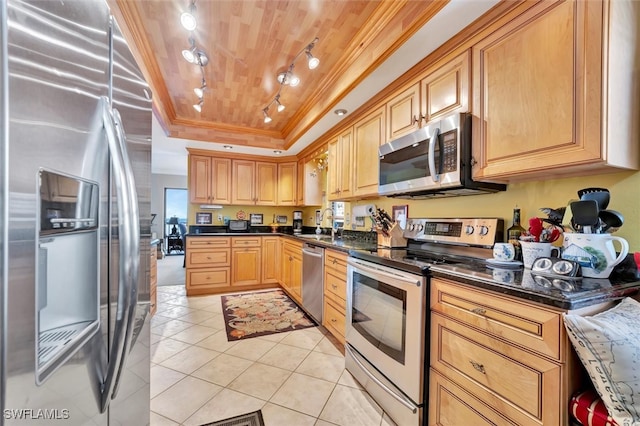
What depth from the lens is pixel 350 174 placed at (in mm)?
2982

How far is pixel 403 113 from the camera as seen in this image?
7.07 ft

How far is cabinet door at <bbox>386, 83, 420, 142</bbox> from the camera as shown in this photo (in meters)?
2.02

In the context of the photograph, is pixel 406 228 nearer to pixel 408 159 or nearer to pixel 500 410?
pixel 408 159

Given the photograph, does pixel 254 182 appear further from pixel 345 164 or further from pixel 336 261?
pixel 336 261

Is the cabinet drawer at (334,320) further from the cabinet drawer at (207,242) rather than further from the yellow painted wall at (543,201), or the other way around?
the cabinet drawer at (207,242)

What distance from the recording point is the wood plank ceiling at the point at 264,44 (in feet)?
5.77

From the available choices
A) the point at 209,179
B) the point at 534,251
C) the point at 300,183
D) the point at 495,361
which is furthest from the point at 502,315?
the point at 209,179

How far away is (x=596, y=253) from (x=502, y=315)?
0.49 m

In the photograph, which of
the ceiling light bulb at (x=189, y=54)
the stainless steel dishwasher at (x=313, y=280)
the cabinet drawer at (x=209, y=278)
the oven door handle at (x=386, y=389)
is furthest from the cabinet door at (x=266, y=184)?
the oven door handle at (x=386, y=389)

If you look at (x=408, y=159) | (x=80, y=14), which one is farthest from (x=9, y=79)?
(x=408, y=159)

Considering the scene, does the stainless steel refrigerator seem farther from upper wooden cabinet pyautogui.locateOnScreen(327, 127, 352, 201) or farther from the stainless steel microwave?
upper wooden cabinet pyautogui.locateOnScreen(327, 127, 352, 201)

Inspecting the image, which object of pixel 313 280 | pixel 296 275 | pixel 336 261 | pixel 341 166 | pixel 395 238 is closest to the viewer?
pixel 395 238

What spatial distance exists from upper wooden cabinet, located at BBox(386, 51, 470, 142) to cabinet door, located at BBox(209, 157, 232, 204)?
10.5 feet

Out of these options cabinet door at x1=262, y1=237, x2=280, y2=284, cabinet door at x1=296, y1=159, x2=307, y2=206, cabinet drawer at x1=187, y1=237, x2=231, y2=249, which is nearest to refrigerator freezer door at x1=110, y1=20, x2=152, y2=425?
cabinet drawer at x1=187, y1=237, x2=231, y2=249
